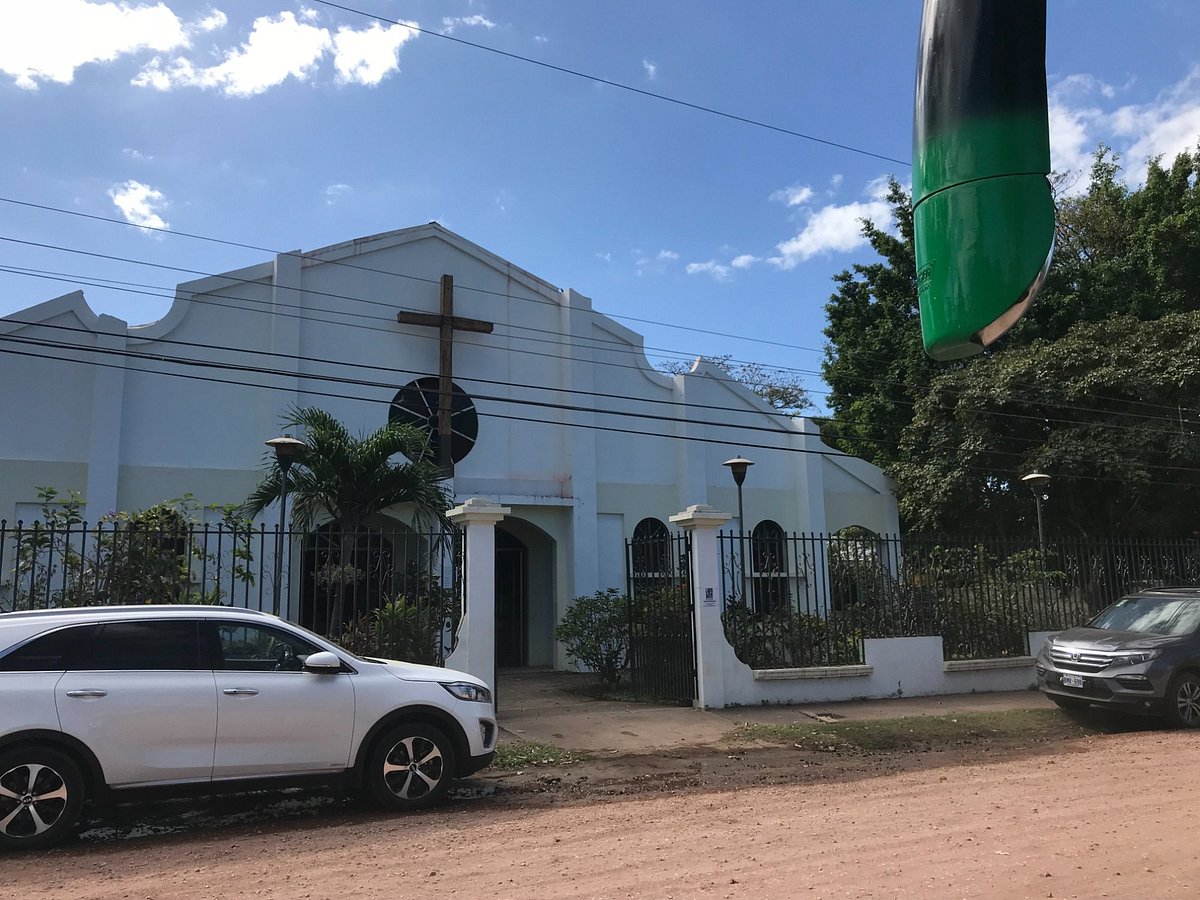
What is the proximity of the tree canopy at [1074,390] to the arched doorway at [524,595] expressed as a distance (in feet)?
28.4

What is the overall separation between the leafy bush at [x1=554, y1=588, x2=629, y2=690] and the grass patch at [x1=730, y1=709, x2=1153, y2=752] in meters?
3.62

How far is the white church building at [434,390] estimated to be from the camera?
15078 mm

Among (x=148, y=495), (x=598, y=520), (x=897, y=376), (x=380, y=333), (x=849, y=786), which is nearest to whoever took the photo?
(x=849, y=786)

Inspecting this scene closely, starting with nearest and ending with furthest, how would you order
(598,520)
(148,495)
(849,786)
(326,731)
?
(326,731), (849,786), (148,495), (598,520)

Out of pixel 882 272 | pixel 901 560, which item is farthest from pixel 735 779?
pixel 882 272

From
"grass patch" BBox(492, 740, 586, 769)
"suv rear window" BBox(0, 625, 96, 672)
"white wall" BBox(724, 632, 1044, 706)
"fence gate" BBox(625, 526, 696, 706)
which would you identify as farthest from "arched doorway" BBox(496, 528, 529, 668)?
"suv rear window" BBox(0, 625, 96, 672)

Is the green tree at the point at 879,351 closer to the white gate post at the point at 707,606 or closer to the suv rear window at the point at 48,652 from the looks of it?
the white gate post at the point at 707,606

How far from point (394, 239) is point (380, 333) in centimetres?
189

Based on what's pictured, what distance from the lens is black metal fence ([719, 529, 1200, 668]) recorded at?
511 inches

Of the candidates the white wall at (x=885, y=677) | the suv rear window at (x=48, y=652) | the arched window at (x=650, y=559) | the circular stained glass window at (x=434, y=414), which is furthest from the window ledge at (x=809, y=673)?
the suv rear window at (x=48, y=652)

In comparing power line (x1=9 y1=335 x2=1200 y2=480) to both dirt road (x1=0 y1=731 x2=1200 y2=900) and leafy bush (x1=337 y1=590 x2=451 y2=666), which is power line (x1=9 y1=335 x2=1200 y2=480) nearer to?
leafy bush (x1=337 y1=590 x2=451 y2=666)

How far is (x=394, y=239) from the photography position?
17891 mm

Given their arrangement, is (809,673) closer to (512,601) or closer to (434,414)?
(512,601)

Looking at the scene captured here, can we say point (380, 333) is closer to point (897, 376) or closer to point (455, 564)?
point (455, 564)
